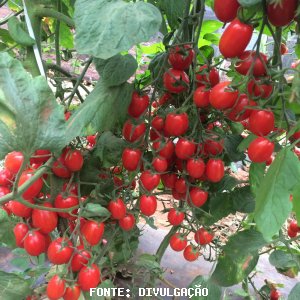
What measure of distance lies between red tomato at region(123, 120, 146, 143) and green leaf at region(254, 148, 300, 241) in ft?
0.76

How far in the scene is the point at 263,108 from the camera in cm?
48

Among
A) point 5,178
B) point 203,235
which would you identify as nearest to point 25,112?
point 5,178

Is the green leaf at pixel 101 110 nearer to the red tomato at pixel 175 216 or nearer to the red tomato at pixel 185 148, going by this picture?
the red tomato at pixel 185 148

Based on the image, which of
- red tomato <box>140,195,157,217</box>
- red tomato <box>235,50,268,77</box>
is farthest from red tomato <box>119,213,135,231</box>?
red tomato <box>235,50,268,77</box>

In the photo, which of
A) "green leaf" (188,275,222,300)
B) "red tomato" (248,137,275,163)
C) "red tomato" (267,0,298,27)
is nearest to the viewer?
"red tomato" (267,0,298,27)

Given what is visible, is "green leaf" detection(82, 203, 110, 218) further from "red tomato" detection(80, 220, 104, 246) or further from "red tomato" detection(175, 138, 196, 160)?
"red tomato" detection(175, 138, 196, 160)

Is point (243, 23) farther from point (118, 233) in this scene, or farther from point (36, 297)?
point (36, 297)

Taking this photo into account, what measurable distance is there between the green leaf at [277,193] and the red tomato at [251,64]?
0.34ft

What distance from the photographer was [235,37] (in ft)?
1.40

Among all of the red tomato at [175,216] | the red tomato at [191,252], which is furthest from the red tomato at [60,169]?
the red tomato at [191,252]

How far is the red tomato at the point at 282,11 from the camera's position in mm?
391

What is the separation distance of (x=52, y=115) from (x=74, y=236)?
26 centimetres

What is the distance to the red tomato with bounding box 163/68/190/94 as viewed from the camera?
2.04ft

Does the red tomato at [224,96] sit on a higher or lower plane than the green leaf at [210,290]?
higher
